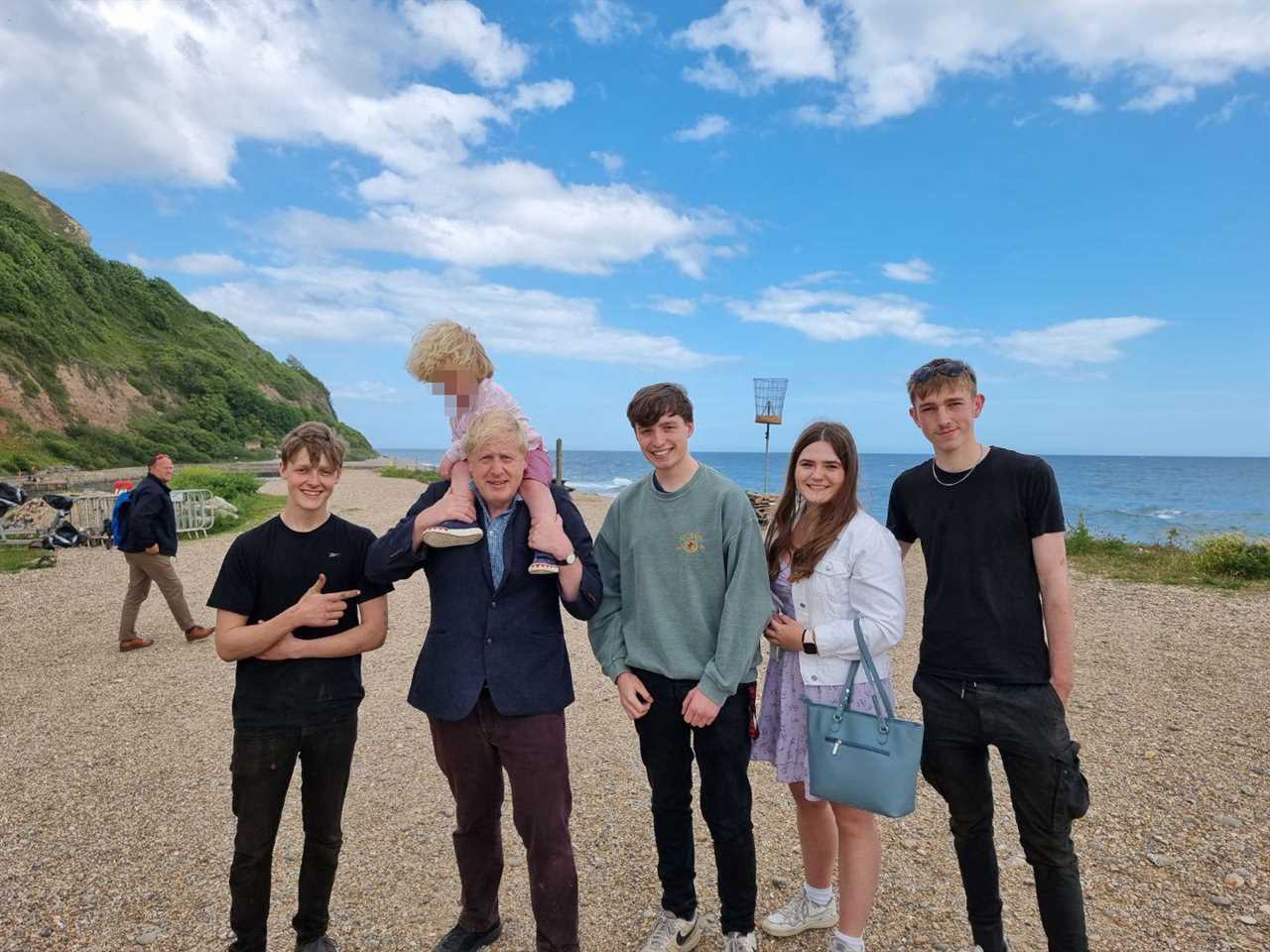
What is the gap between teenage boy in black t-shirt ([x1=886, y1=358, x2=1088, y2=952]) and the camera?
2438 millimetres

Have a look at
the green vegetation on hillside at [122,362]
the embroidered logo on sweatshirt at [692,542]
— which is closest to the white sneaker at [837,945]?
the embroidered logo on sweatshirt at [692,542]

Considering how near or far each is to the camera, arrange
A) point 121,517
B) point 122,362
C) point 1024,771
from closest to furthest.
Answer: point 1024,771, point 121,517, point 122,362

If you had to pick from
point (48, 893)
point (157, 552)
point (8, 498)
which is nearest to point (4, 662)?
point (157, 552)

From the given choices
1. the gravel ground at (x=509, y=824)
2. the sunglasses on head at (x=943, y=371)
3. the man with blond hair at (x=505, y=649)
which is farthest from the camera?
the gravel ground at (x=509, y=824)

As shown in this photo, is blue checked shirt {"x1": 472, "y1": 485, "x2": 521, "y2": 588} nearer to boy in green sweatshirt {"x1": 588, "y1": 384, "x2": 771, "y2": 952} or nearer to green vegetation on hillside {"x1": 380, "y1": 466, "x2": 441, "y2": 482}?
boy in green sweatshirt {"x1": 588, "y1": 384, "x2": 771, "y2": 952}

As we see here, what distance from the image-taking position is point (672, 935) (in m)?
2.88

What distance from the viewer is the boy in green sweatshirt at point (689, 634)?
2613 millimetres

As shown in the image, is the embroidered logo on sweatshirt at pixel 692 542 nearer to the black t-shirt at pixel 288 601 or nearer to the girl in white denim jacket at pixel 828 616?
the girl in white denim jacket at pixel 828 616

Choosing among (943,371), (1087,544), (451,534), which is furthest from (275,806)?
(1087,544)

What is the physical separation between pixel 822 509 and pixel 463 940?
2250 mm

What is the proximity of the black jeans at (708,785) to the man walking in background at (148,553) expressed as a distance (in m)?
6.69

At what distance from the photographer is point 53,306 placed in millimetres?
57062

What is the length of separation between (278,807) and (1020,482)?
2.88 m

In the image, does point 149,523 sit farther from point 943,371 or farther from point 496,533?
point 943,371
